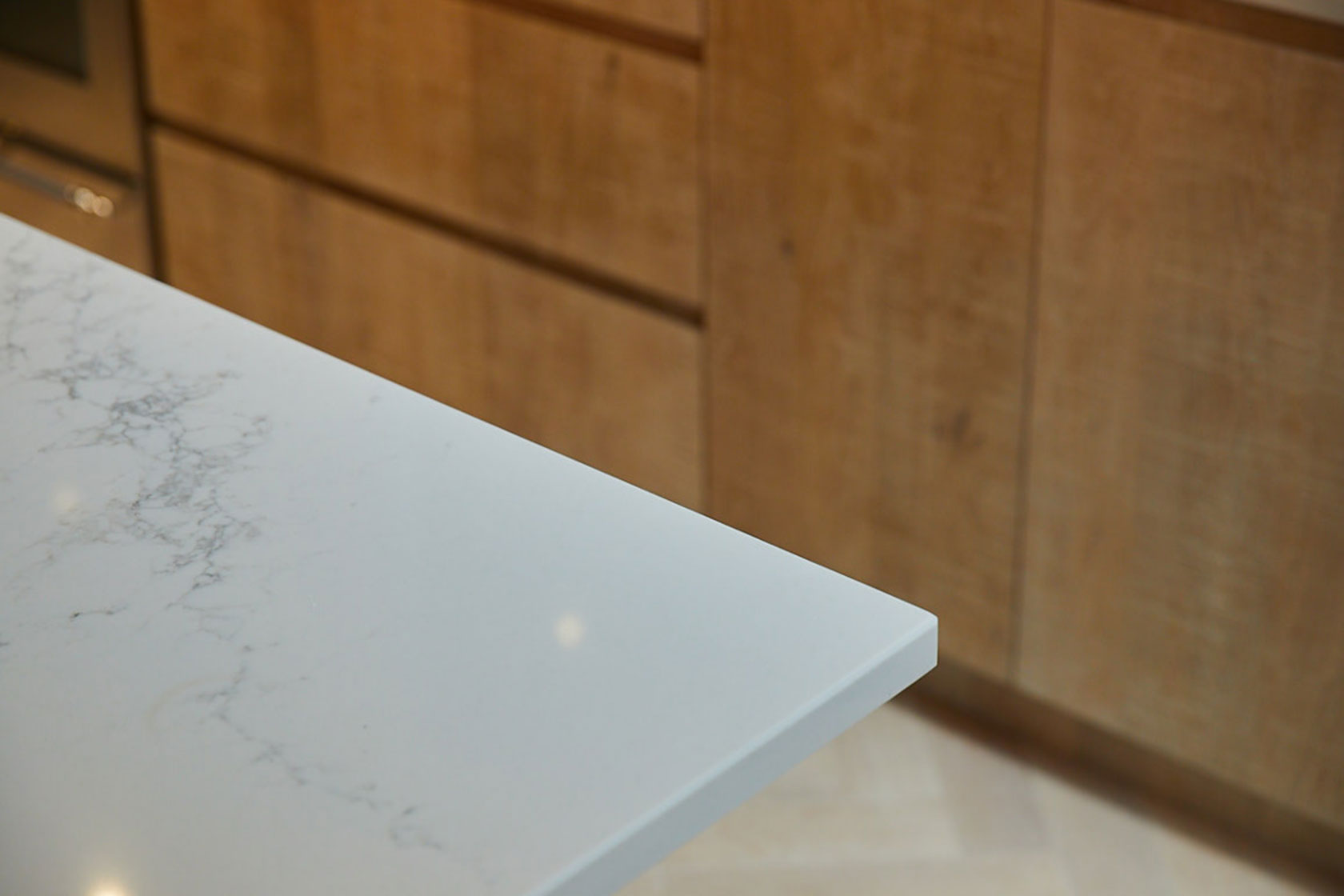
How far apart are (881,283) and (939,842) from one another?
0.57 meters

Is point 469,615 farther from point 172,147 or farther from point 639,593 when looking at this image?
point 172,147

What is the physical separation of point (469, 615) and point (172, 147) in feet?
6.34

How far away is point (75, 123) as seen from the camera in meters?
2.50

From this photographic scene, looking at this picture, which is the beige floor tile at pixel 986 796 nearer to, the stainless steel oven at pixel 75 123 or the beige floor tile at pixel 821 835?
the beige floor tile at pixel 821 835

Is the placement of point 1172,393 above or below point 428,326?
above

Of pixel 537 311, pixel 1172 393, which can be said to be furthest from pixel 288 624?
pixel 537 311

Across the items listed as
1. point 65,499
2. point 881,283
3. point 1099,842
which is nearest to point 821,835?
point 1099,842

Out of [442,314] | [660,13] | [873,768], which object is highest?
[660,13]

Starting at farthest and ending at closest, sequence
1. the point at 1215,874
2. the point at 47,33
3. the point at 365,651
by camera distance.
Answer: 1. the point at 47,33
2. the point at 1215,874
3. the point at 365,651

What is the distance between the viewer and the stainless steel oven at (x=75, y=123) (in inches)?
94.8

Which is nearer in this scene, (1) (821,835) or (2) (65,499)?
(2) (65,499)

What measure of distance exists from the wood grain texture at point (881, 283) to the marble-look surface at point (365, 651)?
3.13 ft

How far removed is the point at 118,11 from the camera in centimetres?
237

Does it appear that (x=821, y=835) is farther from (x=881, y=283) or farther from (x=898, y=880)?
(x=881, y=283)
